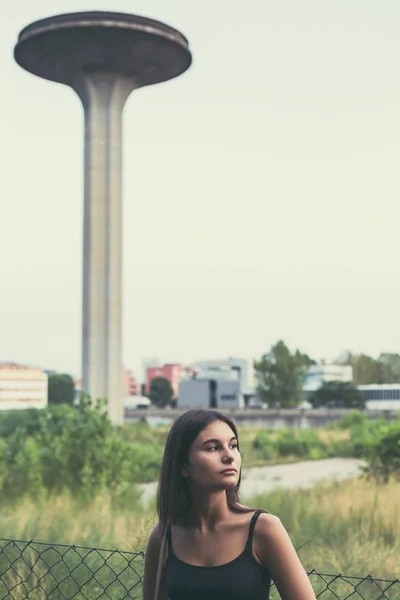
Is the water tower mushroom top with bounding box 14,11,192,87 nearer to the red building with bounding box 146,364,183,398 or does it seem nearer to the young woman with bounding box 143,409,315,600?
the young woman with bounding box 143,409,315,600

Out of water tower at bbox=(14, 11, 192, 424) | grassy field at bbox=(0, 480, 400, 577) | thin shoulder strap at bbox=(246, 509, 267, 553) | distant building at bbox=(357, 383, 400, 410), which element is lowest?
distant building at bbox=(357, 383, 400, 410)

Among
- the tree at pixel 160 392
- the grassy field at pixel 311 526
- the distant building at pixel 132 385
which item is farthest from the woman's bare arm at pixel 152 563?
the distant building at pixel 132 385

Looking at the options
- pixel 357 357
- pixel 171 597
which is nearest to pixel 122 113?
pixel 171 597

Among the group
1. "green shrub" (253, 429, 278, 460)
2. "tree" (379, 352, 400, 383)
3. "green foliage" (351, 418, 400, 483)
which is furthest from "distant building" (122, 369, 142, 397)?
"green foliage" (351, 418, 400, 483)

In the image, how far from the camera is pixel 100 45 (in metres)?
29.4

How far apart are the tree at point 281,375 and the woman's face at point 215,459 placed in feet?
226

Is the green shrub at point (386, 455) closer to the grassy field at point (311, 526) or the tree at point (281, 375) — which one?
the grassy field at point (311, 526)

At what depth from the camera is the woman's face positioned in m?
2.18

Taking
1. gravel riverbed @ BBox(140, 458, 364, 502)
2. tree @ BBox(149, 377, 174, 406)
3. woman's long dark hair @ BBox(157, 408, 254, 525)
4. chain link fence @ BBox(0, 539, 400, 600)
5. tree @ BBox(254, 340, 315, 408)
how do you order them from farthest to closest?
tree @ BBox(149, 377, 174, 406) < tree @ BBox(254, 340, 315, 408) < gravel riverbed @ BBox(140, 458, 364, 502) < chain link fence @ BBox(0, 539, 400, 600) < woman's long dark hair @ BBox(157, 408, 254, 525)

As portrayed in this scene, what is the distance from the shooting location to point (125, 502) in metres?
11.3

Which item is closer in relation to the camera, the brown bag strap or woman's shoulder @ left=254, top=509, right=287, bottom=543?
woman's shoulder @ left=254, top=509, right=287, bottom=543

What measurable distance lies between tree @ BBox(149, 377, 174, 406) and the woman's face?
101230mm

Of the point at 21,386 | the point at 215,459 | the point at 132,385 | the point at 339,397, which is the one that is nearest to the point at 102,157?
the point at 215,459

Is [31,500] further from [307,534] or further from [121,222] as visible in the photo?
[121,222]
